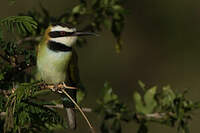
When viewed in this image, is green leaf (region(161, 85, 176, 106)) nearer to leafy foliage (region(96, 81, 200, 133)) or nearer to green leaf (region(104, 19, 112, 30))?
leafy foliage (region(96, 81, 200, 133))

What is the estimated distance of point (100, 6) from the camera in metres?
2.45

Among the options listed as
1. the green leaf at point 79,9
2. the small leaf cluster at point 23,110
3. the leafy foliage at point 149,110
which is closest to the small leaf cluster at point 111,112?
the leafy foliage at point 149,110

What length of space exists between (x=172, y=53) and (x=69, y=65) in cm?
381

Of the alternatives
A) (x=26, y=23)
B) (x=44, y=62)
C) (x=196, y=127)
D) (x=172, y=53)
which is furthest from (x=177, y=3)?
(x=26, y=23)

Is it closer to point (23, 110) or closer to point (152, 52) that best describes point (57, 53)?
point (23, 110)

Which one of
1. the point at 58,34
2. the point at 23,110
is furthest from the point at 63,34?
the point at 23,110

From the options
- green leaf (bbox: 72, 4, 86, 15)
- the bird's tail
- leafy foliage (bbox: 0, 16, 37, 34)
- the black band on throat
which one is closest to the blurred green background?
the bird's tail

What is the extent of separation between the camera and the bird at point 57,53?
223 cm

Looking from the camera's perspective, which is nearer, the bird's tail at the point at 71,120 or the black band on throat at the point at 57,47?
the black band on throat at the point at 57,47

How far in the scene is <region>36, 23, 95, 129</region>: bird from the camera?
87.7 inches

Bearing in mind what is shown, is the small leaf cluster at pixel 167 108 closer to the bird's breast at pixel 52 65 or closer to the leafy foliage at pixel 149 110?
the leafy foliage at pixel 149 110

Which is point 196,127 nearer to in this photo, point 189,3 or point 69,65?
point 189,3

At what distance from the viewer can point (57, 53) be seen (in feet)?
7.48

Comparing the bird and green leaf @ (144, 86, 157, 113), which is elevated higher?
the bird
